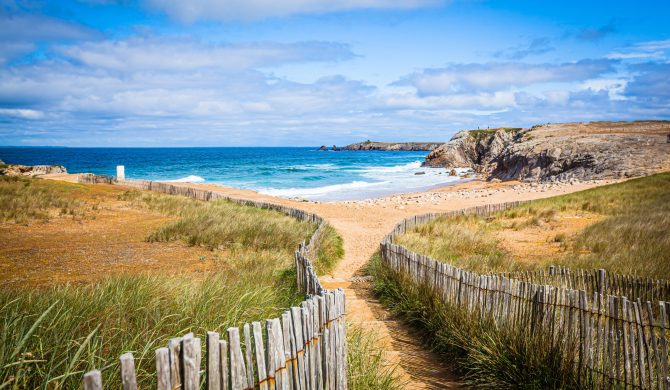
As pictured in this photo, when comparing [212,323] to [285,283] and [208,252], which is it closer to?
[285,283]

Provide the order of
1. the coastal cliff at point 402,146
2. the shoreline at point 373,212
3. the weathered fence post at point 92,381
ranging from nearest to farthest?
the weathered fence post at point 92,381 → the shoreline at point 373,212 → the coastal cliff at point 402,146

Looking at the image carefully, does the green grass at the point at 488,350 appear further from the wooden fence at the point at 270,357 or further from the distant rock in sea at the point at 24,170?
the distant rock in sea at the point at 24,170

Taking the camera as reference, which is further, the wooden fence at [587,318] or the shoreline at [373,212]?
the shoreline at [373,212]

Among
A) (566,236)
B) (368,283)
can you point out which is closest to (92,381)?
(368,283)

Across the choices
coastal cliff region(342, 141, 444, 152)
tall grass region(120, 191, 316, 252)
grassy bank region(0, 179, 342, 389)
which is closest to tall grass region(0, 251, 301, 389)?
grassy bank region(0, 179, 342, 389)

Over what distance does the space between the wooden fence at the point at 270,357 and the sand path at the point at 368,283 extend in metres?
1.48

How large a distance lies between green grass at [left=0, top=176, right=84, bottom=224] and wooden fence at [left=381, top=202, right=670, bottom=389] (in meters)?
14.9

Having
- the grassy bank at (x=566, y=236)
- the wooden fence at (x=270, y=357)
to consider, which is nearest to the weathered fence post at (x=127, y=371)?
the wooden fence at (x=270, y=357)

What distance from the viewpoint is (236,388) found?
2611 mm

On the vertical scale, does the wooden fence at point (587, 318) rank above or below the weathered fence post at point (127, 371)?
below

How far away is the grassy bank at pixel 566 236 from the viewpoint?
918 cm

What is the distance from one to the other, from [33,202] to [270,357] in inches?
709

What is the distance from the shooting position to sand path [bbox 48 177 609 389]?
17.5ft

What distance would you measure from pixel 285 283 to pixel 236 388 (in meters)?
4.93
